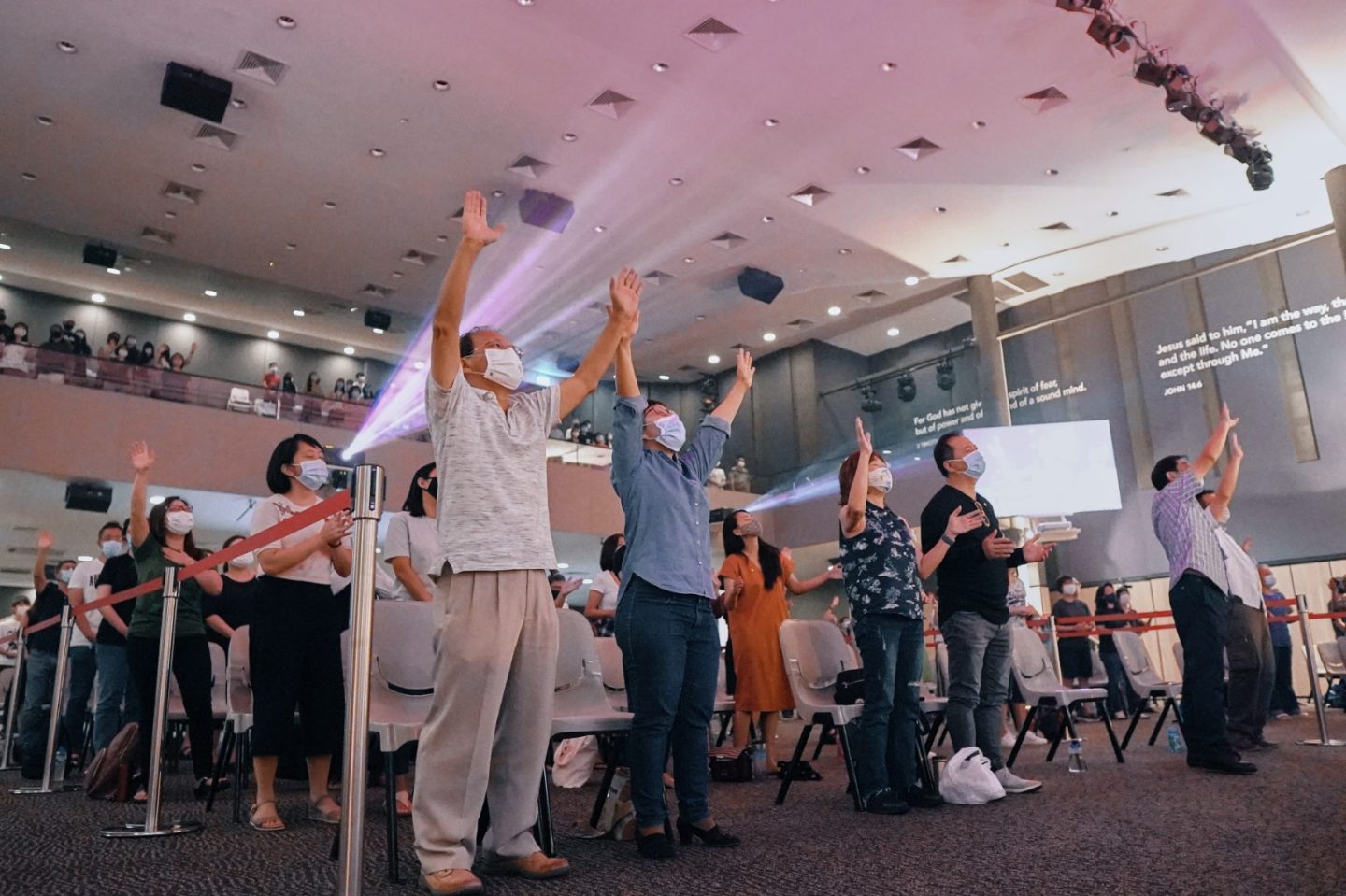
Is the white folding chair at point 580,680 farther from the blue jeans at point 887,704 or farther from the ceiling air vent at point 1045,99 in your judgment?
the ceiling air vent at point 1045,99

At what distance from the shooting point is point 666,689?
2500 mm

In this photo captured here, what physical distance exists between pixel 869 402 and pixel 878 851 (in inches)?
552

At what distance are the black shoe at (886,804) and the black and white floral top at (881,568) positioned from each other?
611 millimetres

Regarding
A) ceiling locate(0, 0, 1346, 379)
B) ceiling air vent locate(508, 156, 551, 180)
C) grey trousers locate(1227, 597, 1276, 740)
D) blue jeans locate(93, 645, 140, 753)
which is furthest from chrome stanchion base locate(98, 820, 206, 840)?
ceiling air vent locate(508, 156, 551, 180)

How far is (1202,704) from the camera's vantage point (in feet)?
12.5

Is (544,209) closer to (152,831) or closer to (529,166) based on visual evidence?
(529,166)

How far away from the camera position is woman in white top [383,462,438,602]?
128 inches

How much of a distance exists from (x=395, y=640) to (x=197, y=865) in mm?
779

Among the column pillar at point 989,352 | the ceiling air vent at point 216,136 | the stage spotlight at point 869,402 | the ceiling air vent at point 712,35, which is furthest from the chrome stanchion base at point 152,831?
the stage spotlight at point 869,402

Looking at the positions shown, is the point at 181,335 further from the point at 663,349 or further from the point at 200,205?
the point at 663,349

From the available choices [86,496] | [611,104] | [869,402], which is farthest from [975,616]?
[869,402]

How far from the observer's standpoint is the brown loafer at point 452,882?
76.7 inches

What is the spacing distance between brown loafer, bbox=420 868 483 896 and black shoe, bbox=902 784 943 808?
177 centimetres

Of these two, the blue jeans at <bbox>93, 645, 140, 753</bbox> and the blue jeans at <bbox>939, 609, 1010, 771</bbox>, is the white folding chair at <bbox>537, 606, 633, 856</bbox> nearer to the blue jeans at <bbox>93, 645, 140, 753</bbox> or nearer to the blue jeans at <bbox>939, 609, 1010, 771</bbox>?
the blue jeans at <bbox>939, 609, 1010, 771</bbox>
